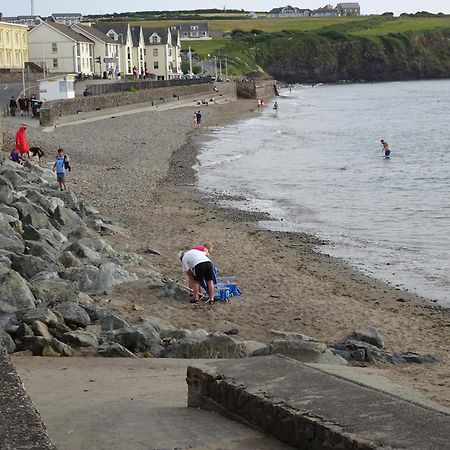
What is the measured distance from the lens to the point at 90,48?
10375cm

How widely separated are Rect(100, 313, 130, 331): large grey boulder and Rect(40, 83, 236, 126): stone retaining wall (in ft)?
122

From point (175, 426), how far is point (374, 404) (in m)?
1.65

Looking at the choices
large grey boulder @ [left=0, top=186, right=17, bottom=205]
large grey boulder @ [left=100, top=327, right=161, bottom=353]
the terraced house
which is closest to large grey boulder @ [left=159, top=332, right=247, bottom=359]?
large grey boulder @ [left=100, top=327, right=161, bottom=353]

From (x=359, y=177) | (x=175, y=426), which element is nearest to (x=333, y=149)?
(x=359, y=177)

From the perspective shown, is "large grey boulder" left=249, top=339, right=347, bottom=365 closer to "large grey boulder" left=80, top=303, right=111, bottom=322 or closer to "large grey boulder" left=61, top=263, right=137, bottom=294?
"large grey boulder" left=80, top=303, right=111, bottom=322

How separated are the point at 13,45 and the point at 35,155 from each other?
191 ft

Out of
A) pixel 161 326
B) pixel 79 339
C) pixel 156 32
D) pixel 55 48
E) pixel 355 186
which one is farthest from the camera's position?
pixel 156 32

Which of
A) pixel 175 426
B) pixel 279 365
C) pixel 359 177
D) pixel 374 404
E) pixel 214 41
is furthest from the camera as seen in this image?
pixel 214 41

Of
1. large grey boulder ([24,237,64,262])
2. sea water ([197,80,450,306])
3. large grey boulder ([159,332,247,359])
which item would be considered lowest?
sea water ([197,80,450,306])

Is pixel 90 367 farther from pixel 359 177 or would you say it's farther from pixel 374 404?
pixel 359 177

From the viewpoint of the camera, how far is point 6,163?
25453 millimetres

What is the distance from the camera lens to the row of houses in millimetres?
88875

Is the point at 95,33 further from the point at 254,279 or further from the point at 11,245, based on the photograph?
the point at 11,245

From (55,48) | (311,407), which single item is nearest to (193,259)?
(311,407)
